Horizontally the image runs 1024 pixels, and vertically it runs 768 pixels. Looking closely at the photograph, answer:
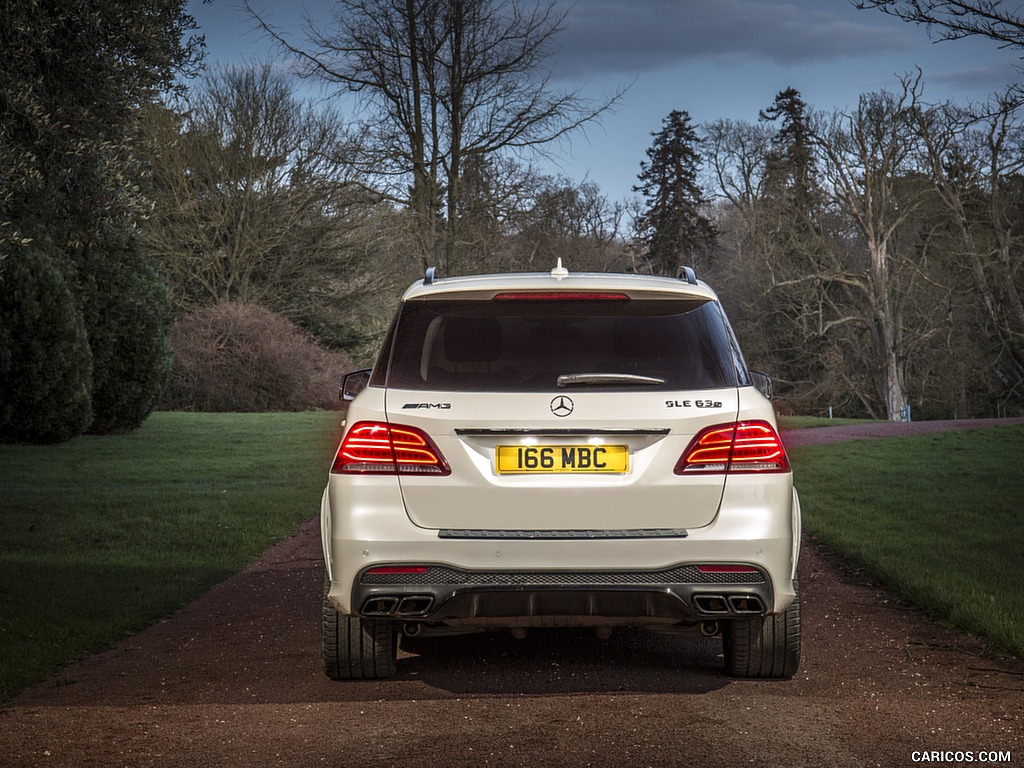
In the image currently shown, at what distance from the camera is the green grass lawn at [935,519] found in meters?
7.54

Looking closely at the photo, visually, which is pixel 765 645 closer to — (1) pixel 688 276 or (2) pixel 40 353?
(1) pixel 688 276

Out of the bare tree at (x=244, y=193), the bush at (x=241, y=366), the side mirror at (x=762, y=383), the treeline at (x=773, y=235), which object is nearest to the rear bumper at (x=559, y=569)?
the side mirror at (x=762, y=383)

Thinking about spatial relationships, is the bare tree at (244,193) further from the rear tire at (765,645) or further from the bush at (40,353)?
the rear tire at (765,645)

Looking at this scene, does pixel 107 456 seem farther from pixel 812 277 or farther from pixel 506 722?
pixel 812 277

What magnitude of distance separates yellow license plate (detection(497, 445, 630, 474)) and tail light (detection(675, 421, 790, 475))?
0.81 ft

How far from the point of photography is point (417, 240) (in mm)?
31750

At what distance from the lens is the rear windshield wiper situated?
496cm

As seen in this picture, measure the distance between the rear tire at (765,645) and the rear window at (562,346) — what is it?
1145 mm

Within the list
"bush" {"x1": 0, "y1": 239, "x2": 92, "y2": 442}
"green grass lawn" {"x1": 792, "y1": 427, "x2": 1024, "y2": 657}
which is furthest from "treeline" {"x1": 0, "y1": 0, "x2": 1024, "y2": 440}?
"green grass lawn" {"x1": 792, "y1": 427, "x2": 1024, "y2": 657}

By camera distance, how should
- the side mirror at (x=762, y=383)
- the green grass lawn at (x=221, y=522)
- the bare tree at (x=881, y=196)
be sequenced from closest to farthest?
1. the side mirror at (x=762, y=383)
2. the green grass lawn at (x=221, y=522)
3. the bare tree at (x=881, y=196)

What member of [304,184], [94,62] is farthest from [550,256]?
[94,62]

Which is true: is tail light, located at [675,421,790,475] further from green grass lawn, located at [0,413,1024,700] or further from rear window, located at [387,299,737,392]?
green grass lawn, located at [0,413,1024,700]

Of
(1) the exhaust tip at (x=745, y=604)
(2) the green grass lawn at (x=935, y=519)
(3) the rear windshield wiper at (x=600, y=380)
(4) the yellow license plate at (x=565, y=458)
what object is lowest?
(2) the green grass lawn at (x=935, y=519)

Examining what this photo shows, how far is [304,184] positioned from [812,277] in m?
16.5
